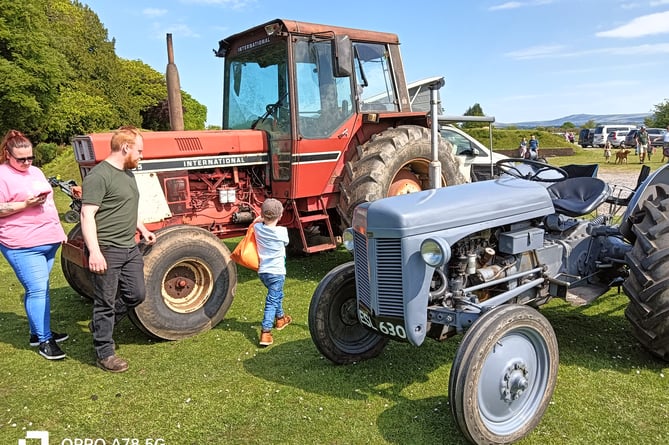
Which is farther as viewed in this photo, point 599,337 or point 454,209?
point 599,337

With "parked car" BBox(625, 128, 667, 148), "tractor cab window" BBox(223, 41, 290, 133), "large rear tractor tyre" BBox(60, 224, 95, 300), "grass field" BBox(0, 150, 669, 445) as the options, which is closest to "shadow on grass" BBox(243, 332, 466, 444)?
"grass field" BBox(0, 150, 669, 445)

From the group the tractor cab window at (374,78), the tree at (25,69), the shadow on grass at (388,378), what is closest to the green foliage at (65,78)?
the tree at (25,69)

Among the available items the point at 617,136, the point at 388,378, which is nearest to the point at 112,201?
the point at 388,378

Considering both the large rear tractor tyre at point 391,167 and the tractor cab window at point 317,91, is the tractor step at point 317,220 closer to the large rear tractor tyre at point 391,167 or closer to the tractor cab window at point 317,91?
the large rear tractor tyre at point 391,167

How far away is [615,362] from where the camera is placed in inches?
141

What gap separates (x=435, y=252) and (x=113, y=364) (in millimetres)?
2505

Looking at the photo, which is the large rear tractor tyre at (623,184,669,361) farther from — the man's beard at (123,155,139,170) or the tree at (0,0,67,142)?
the tree at (0,0,67,142)

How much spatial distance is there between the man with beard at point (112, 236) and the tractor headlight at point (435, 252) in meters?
2.17

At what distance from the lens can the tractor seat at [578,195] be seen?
3.91 m

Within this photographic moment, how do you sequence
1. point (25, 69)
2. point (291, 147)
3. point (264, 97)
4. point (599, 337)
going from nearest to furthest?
1. point (599, 337)
2. point (291, 147)
3. point (264, 97)
4. point (25, 69)

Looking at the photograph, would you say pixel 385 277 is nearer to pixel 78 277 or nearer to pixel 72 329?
pixel 72 329

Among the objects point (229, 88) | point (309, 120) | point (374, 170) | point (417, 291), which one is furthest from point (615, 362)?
point (229, 88)

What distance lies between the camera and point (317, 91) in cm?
559

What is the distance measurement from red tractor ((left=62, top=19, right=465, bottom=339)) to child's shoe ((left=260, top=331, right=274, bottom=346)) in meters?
1.70
